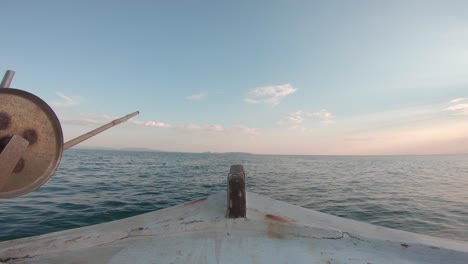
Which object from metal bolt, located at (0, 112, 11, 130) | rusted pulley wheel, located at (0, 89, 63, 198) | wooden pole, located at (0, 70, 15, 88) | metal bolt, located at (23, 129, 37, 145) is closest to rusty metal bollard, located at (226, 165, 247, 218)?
rusted pulley wheel, located at (0, 89, 63, 198)

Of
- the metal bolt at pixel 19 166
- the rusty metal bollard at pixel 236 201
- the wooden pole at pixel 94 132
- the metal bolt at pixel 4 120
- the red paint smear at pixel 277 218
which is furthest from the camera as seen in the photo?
the red paint smear at pixel 277 218

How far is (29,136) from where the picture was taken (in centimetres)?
223

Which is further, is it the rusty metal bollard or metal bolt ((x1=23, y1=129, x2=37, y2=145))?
the rusty metal bollard

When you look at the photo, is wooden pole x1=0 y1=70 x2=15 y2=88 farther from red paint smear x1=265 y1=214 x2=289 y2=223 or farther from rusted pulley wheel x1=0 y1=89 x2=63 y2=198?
red paint smear x1=265 y1=214 x2=289 y2=223

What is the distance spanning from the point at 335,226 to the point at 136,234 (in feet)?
10.7

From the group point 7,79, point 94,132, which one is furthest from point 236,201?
point 7,79

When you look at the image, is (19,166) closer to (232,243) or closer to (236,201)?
(232,243)

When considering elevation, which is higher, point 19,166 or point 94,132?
point 94,132

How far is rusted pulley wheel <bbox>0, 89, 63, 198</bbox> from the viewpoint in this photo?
6.77 feet

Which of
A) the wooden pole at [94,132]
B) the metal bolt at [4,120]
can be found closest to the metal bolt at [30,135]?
the metal bolt at [4,120]

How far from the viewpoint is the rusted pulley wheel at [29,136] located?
6.77 ft

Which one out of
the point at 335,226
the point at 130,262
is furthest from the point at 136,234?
the point at 335,226

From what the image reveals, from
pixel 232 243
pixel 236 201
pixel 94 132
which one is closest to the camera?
pixel 94 132

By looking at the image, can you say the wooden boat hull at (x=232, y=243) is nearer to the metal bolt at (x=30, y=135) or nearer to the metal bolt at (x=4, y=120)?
the metal bolt at (x=30, y=135)
